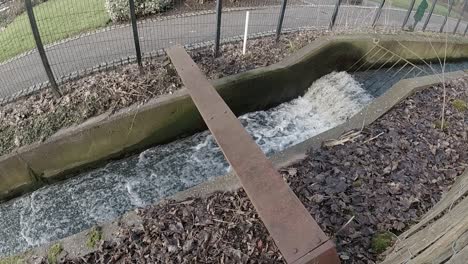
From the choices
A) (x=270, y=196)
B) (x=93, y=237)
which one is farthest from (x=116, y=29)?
(x=270, y=196)

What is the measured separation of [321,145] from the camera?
15.4 feet

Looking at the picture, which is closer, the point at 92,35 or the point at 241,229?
the point at 241,229

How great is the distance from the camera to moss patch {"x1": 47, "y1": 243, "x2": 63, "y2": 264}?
339cm

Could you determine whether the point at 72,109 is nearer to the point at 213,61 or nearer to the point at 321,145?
the point at 213,61

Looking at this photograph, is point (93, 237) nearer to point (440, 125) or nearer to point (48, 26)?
point (440, 125)

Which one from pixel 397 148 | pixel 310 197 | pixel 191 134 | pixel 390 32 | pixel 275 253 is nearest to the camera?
pixel 275 253

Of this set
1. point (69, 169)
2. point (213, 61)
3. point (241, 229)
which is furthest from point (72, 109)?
point (241, 229)

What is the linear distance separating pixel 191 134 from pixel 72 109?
1992 millimetres

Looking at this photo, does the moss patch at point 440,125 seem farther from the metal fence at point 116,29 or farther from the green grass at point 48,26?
the green grass at point 48,26

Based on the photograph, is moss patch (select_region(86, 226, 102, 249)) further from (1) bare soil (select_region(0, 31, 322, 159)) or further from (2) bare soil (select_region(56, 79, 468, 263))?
(1) bare soil (select_region(0, 31, 322, 159))

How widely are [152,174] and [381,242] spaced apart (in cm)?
359

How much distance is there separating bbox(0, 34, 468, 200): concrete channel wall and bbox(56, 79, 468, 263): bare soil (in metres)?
2.37

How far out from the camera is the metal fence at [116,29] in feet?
21.5

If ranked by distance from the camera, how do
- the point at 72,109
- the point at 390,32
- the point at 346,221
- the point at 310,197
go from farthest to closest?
the point at 390,32, the point at 72,109, the point at 310,197, the point at 346,221
